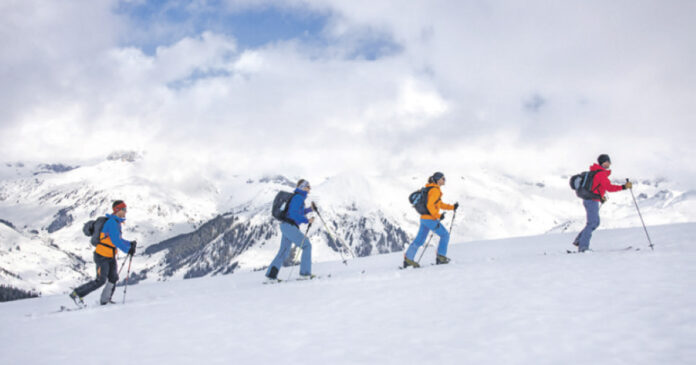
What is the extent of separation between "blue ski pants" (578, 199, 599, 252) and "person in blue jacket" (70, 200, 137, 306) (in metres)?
13.7

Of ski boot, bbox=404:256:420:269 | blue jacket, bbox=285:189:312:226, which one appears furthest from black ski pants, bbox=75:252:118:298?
ski boot, bbox=404:256:420:269

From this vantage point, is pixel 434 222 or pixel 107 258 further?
pixel 434 222

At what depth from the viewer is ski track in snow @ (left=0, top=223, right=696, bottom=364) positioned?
204 inches

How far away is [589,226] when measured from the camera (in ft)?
43.3

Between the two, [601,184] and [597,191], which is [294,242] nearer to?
[597,191]

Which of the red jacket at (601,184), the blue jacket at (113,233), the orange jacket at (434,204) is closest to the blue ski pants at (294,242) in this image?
the orange jacket at (434,204)

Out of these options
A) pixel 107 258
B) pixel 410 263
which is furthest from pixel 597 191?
pixel 107 258

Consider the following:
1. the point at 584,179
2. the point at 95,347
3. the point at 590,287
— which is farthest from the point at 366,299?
the point at 584,179

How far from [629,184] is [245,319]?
38.9 ft

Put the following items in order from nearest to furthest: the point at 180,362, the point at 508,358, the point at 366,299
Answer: the point at 508,358
the point at 180,362
the point at 366,299

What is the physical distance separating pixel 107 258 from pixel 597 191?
15.0 m

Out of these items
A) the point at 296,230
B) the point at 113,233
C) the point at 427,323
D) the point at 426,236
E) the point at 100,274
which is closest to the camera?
the point at 427,323

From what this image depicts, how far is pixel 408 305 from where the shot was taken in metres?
7.73

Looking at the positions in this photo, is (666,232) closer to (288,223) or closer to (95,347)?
(288,223)
